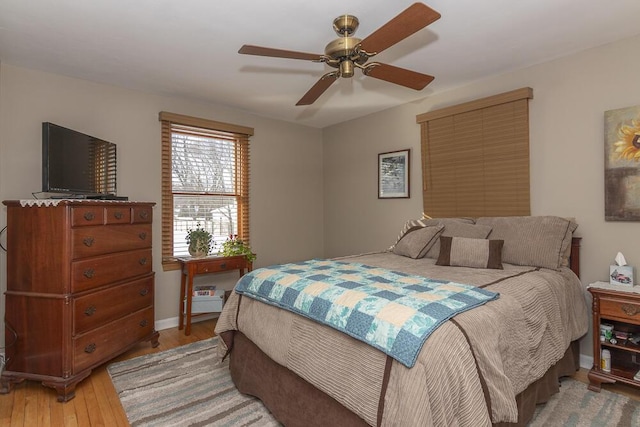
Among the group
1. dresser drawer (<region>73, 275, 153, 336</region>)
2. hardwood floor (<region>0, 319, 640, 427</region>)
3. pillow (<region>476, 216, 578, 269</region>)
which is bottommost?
hardwood floor (<region>0, 319, 640, 427</region>)

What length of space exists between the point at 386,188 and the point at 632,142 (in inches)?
87.0

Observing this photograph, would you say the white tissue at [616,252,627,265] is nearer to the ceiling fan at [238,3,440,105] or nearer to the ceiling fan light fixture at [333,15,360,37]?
the ceiling fan at [238,3,440,105]

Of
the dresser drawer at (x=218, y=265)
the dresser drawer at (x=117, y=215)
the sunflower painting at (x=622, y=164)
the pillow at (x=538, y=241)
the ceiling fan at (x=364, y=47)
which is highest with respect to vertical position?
the ceiling fan at (x=364, y=47)

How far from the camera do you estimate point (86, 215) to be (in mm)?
2371

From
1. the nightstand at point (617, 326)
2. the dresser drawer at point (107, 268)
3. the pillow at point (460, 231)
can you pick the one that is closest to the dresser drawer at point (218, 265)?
the dresser drawer at point (107, 268)

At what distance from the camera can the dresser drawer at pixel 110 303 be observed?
2.32m

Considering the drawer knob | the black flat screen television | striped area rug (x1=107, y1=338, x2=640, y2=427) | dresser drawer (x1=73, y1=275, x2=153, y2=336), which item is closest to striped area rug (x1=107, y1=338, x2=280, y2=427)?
striped area rug (x1=107, y1=338, x2=640, y2=427)

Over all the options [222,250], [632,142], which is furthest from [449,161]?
[222,250]

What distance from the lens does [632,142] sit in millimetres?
2402

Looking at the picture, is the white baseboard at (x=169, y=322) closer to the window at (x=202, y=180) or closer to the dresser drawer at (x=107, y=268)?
the window at (x=202, y=180)

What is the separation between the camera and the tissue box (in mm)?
2340

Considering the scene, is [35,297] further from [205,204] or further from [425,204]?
[425,204]

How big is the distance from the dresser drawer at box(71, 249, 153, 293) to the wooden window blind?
282 centimetres

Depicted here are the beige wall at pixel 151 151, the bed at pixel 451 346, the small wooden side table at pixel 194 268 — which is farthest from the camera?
→ the small wooden side table at pixel 194 268
